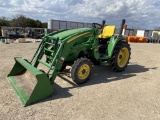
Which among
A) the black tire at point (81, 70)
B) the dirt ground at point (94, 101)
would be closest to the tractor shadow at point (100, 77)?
the dirt ground at point (94, 101)

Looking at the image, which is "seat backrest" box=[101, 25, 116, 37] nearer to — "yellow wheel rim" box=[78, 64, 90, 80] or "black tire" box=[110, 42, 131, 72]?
"black tire" box=[110, 42, 131, 72]

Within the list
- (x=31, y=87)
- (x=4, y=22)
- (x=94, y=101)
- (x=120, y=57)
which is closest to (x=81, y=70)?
(x=94, y=101)

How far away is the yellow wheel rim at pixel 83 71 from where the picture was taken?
16.4ft

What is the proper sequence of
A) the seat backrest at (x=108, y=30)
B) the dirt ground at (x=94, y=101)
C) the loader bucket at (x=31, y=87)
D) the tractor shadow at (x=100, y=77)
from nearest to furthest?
the dirt ground at (x=94, y=101)
the loader bucket at (x=31, y=87)
the tractor shadow at (x=100, y=77)
the seat backrest at (x=108, y=30)

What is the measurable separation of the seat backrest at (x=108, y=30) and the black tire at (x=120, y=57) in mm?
510

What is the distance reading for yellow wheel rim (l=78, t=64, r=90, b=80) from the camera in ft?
16.4

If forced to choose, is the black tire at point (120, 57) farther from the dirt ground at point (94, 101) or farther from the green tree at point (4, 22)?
the green tree at point (4, 22)

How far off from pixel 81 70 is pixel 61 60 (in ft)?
2.27

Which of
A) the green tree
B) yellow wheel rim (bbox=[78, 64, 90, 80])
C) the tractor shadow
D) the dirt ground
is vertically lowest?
the dirt ground

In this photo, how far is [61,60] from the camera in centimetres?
466

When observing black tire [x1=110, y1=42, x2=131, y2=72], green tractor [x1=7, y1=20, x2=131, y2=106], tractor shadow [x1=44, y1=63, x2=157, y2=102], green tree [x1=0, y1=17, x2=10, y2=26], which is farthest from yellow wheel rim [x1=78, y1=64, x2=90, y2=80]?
green tree [x1=0, y1=17, x2=10, y2=26]

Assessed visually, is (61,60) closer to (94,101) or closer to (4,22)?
(94,101)

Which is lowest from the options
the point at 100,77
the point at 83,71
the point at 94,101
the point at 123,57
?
the point at 94,101

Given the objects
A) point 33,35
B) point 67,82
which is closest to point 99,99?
point 67,82
